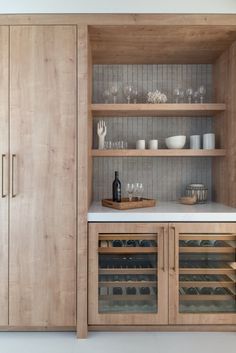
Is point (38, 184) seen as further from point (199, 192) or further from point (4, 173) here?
point (199, 192)

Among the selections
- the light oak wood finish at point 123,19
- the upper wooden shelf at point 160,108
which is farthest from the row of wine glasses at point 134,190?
the light oak wood finish at point 123,19

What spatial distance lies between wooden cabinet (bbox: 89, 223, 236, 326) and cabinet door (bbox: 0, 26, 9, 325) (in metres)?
0.65

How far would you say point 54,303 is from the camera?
7.70 feet

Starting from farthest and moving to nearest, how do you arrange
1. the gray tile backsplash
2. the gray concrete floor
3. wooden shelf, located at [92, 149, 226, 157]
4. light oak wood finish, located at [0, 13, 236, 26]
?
1. the gray tile backsplash
2. wooden shelf, located at [92, 149, 226, 157]
3. light oak wood finish, located at [0, 13, 236, 26]
4. the gray concrete floor

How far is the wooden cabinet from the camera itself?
2354mm

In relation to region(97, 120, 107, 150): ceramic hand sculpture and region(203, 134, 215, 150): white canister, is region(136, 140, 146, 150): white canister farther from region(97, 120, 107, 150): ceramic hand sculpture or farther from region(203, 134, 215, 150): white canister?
region(203, 134, 215, 150): white canister

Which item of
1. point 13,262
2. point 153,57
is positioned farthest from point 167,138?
point 13,262

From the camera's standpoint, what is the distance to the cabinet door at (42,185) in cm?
232

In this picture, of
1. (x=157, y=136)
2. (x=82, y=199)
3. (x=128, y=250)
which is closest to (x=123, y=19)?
(x=157, y=136)

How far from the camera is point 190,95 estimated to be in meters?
2.90

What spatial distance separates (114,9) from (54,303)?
2.27 metres

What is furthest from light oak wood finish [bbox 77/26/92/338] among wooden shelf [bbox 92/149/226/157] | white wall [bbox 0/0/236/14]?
Answer: wooden shelf [bbox 92/149/226/157]

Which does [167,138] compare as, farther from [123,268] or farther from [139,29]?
[123,268]

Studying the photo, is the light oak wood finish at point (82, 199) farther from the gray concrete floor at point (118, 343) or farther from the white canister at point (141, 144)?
the white canister at point (141, 144)
